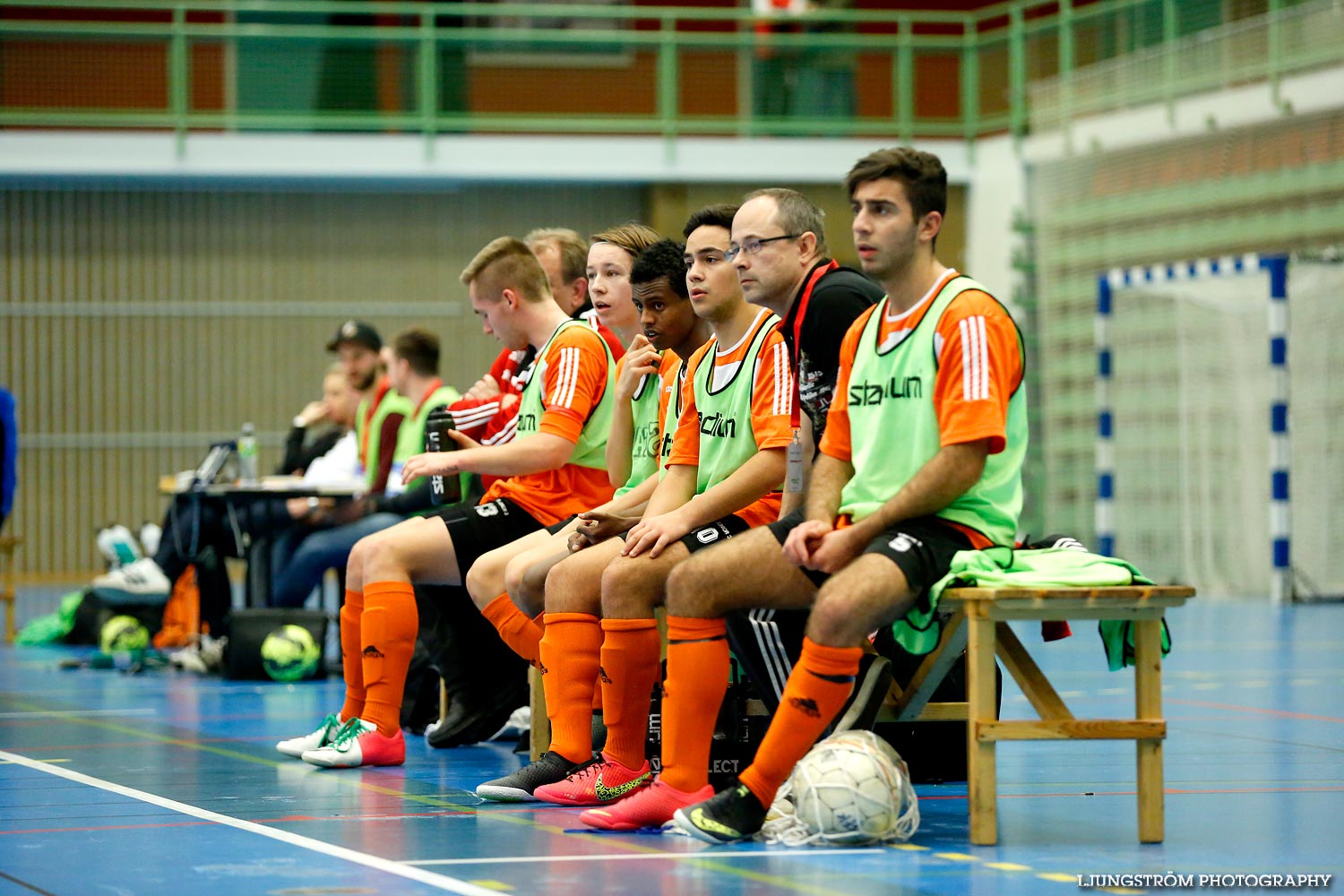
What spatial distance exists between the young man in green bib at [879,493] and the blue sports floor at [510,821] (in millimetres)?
374

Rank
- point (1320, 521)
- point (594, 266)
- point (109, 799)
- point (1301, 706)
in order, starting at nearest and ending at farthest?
point (109, 799)
point (594, 266)
point (1301, 706)
point (1320, 521)

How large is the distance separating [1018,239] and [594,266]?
13659 mm

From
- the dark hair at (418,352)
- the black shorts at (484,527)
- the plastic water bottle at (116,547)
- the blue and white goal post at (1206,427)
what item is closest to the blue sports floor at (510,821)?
the black shorts at (484,527)

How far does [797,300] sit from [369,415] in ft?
20.4

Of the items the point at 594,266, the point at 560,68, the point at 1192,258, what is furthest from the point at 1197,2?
the point at 594,266

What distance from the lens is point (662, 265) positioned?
18.2 ft

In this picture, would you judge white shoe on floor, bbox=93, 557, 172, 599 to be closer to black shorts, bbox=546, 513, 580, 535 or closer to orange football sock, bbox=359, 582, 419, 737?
orange football sock, bbox=359, 582, 419, 737

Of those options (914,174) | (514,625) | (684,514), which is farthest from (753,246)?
(514,625)

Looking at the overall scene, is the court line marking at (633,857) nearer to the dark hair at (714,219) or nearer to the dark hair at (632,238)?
the dark hair at (714,219)

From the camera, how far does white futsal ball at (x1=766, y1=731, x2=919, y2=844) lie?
14.1 feet

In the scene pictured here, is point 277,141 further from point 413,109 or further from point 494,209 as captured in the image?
point 494,209

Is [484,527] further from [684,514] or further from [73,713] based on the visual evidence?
[73,713]

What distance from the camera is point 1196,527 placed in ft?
50.0

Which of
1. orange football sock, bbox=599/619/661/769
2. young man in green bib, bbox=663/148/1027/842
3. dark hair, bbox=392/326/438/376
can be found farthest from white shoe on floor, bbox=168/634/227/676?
young man in green bib, bbox=663/148/1027/842
